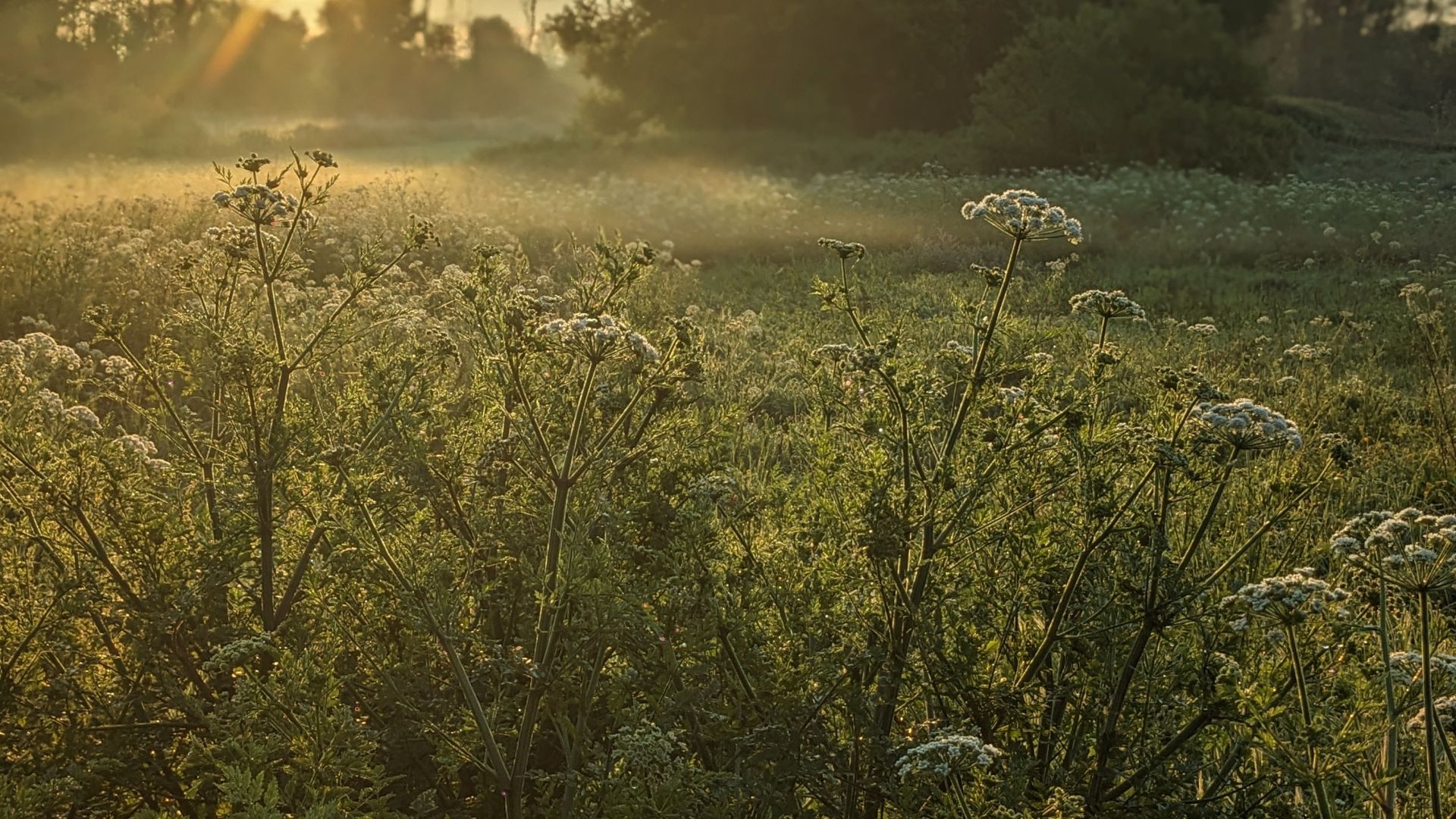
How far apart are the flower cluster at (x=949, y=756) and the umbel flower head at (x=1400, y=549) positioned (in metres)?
0.88

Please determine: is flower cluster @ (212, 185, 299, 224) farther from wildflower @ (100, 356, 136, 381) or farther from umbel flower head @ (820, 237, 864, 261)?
umbel flower head @ (820, 237, 864, 261)

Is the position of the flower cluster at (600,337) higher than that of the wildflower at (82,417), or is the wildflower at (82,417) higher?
the flower cluster at (600,337)

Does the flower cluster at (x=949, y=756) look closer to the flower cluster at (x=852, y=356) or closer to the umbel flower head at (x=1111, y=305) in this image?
the flower cluster at (x=852, y=356)

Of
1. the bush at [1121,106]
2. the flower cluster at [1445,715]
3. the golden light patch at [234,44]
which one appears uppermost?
the golden light patch at [234,44]

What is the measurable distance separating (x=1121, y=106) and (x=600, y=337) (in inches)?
897

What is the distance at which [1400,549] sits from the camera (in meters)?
2.54

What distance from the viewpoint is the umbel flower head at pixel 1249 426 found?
7.41 ft

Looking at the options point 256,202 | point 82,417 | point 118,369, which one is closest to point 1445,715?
point 256,202

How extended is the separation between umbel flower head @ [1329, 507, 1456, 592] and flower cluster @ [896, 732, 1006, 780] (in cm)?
88

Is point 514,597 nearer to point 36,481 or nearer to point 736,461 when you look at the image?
point 36,481

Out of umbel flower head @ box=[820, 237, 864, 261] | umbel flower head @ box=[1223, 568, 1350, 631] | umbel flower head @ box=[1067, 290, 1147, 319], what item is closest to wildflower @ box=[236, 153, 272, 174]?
umbel flower head @ box=[820, 237, 864, 261]

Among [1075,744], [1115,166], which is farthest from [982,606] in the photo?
→ [1115,166]

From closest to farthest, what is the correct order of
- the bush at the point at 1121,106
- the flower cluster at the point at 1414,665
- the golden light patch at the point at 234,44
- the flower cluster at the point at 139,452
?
1. the flower cluster at the point at 1414,665
2. the flower cluster at the point at 139,452
3. the bush at the point at 1121,106
4. the golden light patch at the point at 234,44

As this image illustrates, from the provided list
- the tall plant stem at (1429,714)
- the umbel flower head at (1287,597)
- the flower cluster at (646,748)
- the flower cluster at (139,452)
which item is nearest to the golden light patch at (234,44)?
the flower cluster at (139,452)
